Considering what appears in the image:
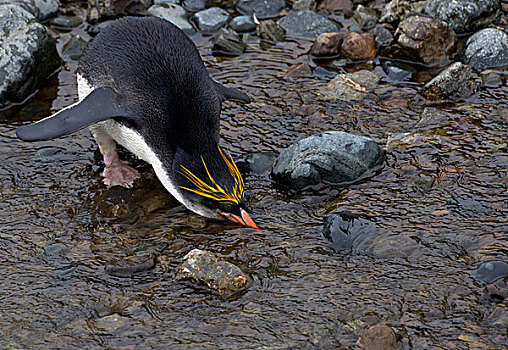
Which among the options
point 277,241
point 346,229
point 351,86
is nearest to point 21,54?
point 351,86

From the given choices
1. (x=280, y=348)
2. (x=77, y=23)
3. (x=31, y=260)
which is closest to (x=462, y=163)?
(x=280, y=348)

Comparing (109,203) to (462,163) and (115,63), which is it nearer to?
(115,63)

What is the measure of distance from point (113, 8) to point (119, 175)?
372 cm

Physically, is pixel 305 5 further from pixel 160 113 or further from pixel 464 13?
pixel 160 113

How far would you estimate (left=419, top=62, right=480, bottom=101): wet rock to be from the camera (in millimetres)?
7223

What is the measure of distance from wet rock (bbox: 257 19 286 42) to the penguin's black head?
3529mm

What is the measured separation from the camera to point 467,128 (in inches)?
265

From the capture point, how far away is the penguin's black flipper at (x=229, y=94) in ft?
21.7

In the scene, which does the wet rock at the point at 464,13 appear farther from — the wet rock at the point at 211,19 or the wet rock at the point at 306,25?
the wet rock at the point at 211,19

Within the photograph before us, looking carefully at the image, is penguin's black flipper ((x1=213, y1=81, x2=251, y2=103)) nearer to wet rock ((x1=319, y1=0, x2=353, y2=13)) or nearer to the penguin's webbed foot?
the penguin's webbed foot

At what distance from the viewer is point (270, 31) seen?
877 centimetres

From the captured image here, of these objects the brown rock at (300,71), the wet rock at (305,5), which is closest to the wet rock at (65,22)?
the wet rock at (305,5)

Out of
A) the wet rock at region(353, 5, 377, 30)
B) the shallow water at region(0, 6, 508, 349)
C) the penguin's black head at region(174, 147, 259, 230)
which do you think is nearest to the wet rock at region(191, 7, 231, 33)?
the wet rock at region(353, 5, 377, 30)

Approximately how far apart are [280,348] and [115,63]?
303 cm
